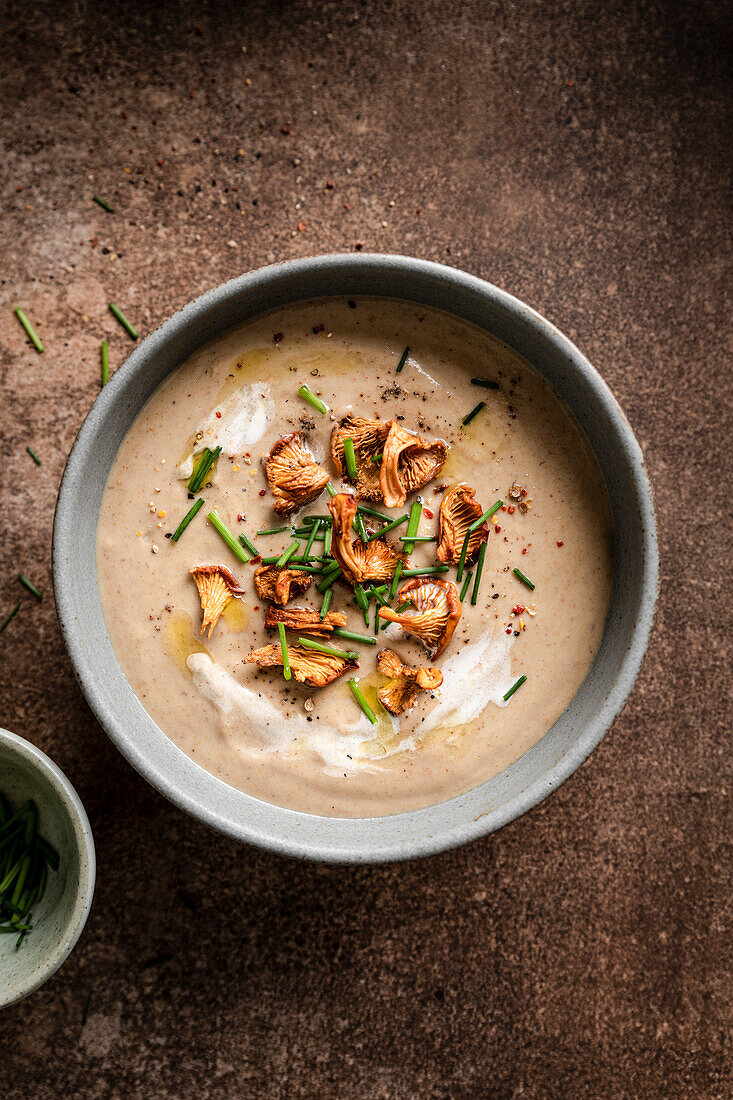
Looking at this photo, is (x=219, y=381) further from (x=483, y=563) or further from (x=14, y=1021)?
(x=14, y=1021)

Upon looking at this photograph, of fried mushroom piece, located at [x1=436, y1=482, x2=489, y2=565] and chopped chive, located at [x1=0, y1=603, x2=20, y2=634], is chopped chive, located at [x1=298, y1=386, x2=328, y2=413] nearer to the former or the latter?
fried mushroom piece, located at [x1=436, y1=482, x2=489, y2=565]

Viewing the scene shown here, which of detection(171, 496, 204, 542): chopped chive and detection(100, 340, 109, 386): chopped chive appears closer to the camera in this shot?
detection(171, 496, 204, 542): chopped chive

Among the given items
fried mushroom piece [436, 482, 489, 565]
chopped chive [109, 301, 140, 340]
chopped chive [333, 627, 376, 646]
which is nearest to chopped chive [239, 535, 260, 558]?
chopped chive [333, 627, 376, 646]

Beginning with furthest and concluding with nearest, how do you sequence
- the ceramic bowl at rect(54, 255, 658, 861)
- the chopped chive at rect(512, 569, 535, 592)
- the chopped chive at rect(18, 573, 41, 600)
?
the chopped chive at rect(18, 573, 41, 600)
the chopped chive at rect(512, 569, 535, 592)
the ceramic bowl at rect(54, 255, 658, 861)

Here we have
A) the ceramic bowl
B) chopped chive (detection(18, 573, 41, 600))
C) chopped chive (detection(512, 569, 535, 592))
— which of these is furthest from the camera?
chopped chive (detection(18, 573, 41, 600))

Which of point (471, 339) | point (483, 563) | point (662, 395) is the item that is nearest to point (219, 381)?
point (471, 339)

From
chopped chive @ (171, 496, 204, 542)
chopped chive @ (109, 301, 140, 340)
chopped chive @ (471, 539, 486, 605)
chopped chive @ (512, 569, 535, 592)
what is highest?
chopped chive @ (512, 569, 535, 592)
